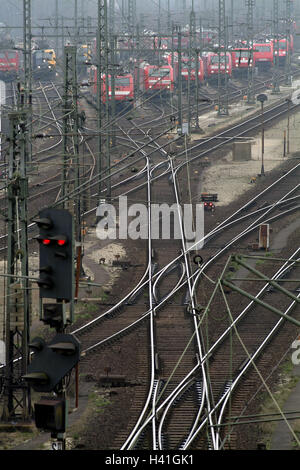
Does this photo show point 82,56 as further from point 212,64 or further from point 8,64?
point 212,64

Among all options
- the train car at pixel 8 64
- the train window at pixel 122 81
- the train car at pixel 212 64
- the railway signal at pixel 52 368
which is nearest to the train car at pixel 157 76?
the train window at pixel 122 81

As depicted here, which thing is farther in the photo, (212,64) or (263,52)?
(263,52)

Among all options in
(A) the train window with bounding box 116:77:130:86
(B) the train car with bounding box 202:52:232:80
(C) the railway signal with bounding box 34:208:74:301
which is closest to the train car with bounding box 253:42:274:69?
(B) the train car with bounding box 202:52:232:80

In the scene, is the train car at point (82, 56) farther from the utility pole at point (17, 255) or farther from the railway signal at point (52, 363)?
the railway signal at point (52, 363)

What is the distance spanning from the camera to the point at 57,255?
10.3m

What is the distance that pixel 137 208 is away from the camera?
38406 millimetres

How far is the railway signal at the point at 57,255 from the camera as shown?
10.2 meters

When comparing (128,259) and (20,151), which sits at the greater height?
(20,151)

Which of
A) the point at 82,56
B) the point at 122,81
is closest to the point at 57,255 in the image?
the point at 122,81

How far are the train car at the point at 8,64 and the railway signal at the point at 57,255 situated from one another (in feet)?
232

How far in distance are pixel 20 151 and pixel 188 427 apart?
17.9 feet

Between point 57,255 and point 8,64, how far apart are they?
71.7 m
